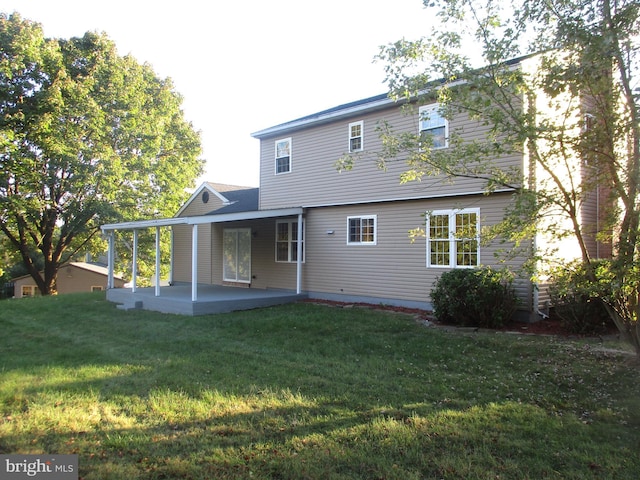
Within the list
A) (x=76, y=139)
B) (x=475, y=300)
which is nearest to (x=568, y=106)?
(x=475, y=300)

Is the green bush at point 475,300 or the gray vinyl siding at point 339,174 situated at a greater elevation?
the gray vinyl siding at point 339,174

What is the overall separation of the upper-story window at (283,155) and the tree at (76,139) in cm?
940

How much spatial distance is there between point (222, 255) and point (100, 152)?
794cm

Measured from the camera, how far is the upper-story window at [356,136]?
12.7 m

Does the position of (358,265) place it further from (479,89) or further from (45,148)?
(45,148)

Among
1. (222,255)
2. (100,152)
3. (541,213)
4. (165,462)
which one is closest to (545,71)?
(541,213)

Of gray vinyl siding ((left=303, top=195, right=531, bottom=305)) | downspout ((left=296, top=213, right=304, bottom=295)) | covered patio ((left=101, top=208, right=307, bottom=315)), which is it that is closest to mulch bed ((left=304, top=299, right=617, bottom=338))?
gray vinyl siding ((left=303, top=195, right=531, bottom=305))

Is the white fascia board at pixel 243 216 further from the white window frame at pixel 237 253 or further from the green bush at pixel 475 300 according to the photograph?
the green bush at pixel 475 300

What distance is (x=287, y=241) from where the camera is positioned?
49.4 feet

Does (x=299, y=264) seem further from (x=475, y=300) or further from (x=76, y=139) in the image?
(x=76, y=139)

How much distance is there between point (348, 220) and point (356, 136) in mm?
2479

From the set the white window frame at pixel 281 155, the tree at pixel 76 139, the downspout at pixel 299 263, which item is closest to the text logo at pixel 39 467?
the downspout at pixel 299 263

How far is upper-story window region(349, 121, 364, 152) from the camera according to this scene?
1266 cm

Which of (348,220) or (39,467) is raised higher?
(348,220)
